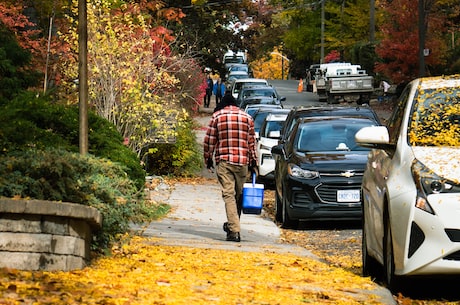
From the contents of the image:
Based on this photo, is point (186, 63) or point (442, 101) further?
point (186, 63)

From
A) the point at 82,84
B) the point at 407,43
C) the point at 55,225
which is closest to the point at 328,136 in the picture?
the point at 82,84

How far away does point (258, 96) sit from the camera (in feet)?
149

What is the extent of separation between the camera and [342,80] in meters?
54.5

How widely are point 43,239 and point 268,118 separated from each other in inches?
787

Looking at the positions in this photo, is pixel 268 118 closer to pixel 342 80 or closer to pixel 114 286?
pixel 114 286

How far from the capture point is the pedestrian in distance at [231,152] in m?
14.1

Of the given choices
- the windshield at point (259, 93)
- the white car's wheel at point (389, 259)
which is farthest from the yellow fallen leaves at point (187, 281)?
the windshield at point (259, 93)

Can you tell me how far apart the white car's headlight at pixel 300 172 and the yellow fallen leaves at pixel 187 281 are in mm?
5363

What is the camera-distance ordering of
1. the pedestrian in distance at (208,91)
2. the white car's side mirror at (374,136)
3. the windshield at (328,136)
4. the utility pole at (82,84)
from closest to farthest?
the white car's side mirror at (374,136)
the utility pole at (82,84)
the windshield at (328,136)
the pedestrian in distance at (208,91)

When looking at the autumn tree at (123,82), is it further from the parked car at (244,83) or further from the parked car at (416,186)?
the parked car at (244,83)

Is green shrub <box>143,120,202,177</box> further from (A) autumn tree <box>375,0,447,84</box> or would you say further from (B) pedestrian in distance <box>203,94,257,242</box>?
(A) autumn tree <box>375,0,447,84</box>

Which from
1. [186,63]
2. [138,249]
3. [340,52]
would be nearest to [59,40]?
[186,63]

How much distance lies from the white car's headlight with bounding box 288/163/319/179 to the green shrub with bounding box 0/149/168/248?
682 centimetres

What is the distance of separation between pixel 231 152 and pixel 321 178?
3.06m
